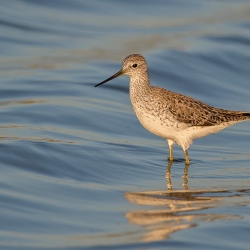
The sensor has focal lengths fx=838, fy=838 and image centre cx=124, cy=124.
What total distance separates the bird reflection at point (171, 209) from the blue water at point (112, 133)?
2cm

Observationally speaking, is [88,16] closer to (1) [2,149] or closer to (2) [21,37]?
(2) [21,37]

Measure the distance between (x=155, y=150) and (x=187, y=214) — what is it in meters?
3.75

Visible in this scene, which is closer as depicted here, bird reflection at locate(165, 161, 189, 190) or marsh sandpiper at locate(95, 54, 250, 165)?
bird reflection at locate(165, 161, 189, 190)

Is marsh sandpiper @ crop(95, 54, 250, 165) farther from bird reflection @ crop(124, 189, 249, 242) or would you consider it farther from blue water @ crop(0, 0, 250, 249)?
bird reflection @ crop(124, 189, 249, 242)

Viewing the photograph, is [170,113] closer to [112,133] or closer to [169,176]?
[169,176]

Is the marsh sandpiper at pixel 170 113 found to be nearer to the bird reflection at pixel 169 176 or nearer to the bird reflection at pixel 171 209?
the bird reflection at pixel 169 176

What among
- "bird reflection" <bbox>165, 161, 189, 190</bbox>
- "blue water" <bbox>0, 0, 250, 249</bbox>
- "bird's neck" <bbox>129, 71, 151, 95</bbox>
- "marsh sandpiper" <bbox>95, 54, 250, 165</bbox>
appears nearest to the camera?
"blue water" <bbox>0, 0, 250, 249</bbox>

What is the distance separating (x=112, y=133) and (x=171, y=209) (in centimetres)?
407

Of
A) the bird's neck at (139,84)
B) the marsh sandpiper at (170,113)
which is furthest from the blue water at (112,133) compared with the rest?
the bird's neck at (139,84)

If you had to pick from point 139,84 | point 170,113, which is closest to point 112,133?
point 139,84

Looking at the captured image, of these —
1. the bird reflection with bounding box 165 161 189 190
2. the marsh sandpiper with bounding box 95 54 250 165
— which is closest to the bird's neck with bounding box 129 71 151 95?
the marsh sandpiper with bounding box 95 54 250 165

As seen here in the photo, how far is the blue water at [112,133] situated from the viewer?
9.77 metres

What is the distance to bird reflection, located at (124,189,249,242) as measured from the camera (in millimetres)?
9812

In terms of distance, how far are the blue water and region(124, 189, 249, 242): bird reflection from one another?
0.05 feet
